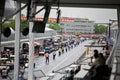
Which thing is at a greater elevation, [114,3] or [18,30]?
[114,3]

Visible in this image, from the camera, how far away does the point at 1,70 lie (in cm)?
1958

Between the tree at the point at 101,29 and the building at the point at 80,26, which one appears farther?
the tree at the point at 101,29

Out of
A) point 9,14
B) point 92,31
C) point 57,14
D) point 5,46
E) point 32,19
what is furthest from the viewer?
point 92,31

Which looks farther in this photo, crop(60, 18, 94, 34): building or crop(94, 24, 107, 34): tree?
crop(94, 24, 107, 34): tree

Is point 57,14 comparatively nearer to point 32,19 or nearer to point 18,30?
point 32,19

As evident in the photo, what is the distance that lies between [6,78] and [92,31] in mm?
78340

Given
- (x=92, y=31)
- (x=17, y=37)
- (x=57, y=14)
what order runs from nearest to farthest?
(x=57, y=14), (x=17, y=37), (x=92, y=31)

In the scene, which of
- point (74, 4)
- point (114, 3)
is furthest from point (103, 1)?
point (74, 4)

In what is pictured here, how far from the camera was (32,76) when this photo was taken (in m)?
12.7

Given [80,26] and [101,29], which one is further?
[101,29]

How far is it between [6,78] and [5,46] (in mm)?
17121

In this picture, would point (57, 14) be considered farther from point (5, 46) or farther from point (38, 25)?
point (5, 46)

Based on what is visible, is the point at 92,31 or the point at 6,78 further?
the point at 92,31

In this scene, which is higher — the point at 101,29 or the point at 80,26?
the point at 80,26
